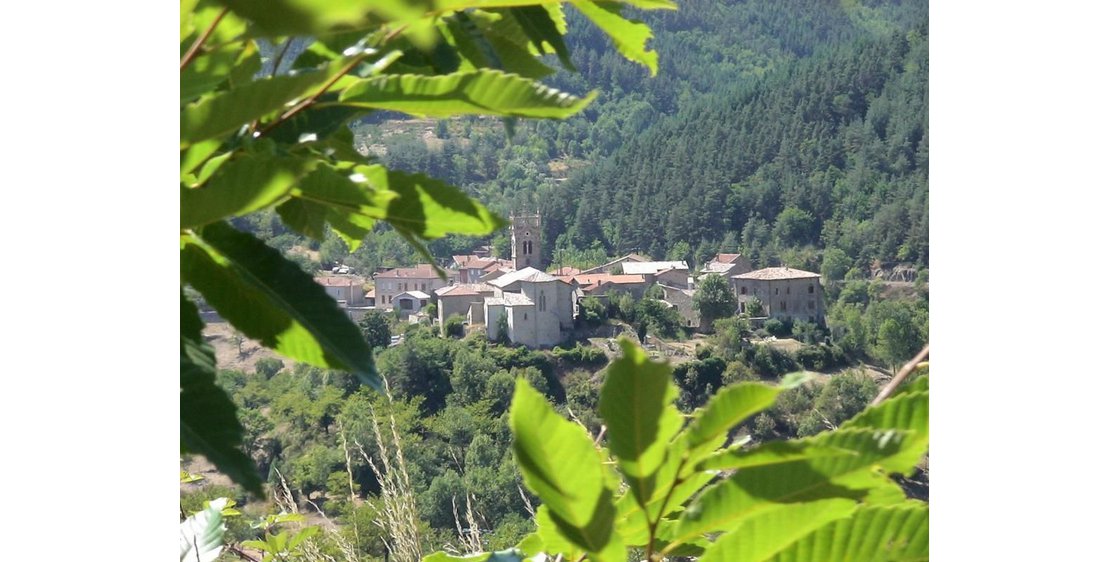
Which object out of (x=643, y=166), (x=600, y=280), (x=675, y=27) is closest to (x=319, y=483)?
(x=600, y=280)

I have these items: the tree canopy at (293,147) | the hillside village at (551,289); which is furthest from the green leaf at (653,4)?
the hillside village at (551,289)

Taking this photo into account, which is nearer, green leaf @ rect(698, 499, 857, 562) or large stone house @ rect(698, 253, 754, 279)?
green leaf @ rect(698, 499, 857, 562)

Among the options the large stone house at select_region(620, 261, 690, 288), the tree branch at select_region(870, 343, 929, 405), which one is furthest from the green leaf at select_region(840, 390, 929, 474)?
the large stone house at select_region(620, 261, 690, 288)

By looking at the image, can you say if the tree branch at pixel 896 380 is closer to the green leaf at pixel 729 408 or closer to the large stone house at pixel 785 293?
the green leaf at pixel 729 408

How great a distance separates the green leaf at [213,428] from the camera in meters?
0.18

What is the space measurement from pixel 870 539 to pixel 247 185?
14cm

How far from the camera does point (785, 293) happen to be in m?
4.50

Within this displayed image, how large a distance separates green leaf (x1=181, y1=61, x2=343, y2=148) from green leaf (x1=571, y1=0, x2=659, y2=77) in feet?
0.37

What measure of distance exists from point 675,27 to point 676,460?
10.5 feet

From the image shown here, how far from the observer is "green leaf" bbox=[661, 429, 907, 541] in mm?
161

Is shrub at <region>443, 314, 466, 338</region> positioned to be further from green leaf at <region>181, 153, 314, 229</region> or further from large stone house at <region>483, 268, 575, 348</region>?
green leaf at <region>181, 153, 314, 229</region>

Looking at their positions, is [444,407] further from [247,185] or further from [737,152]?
[247,185]
